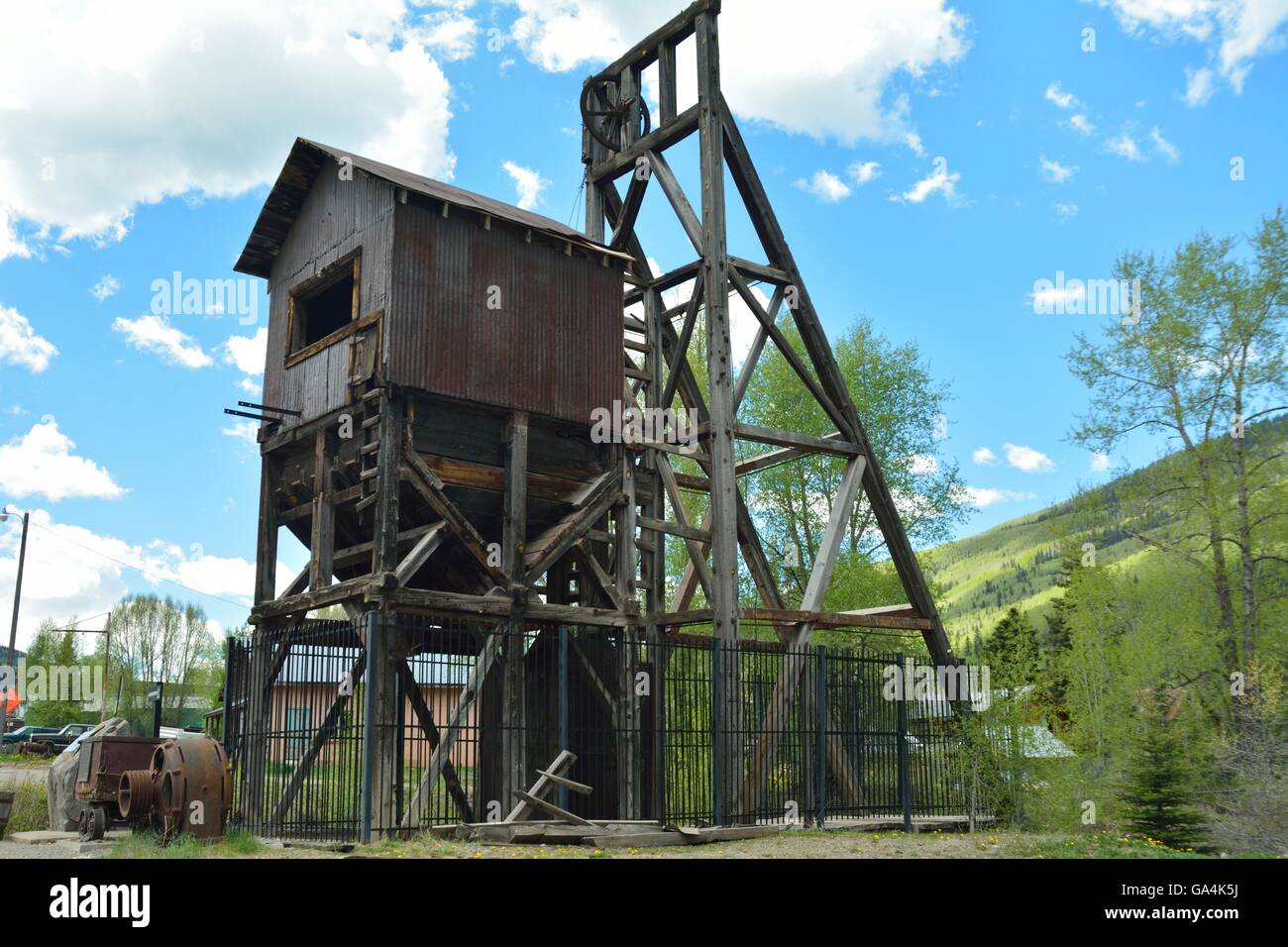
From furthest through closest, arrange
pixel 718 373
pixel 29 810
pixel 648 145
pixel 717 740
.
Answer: pixel 648 145, pixel 29 810, pixel 718 373, pixel 717 740

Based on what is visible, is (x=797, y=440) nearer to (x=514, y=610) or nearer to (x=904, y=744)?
(x=904, y=744)

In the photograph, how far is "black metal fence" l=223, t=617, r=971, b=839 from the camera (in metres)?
16.2

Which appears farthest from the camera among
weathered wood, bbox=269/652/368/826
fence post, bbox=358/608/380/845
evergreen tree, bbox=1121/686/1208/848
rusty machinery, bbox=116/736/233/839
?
weathered wood, bbox=269/652/368/826

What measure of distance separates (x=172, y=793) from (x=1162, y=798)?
13.2 meters

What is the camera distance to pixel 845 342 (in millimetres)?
38469

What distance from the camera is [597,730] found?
16.3 metres

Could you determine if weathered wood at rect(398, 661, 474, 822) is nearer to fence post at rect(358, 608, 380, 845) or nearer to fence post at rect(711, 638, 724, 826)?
fence post at rect(358, 608, 380, 845)

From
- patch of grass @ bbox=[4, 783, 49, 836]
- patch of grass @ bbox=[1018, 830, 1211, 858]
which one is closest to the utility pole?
patch of grass @ bbox=[4, 783, 49, 836]

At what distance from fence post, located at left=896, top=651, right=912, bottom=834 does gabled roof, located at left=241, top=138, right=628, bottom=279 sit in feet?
28.4

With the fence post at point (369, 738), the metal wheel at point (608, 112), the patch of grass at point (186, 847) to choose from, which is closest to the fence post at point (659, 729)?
the fence post at point (369, 738)

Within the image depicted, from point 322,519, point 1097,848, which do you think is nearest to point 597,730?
point 322,519

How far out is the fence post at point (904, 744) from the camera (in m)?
18.2
